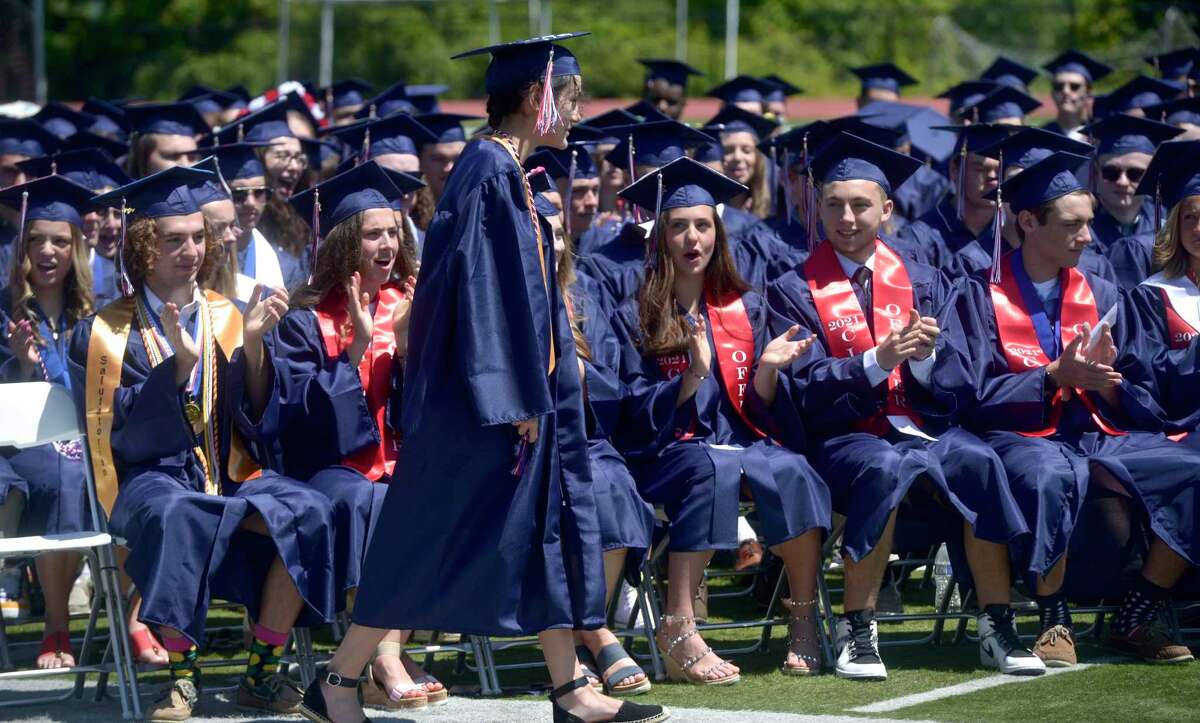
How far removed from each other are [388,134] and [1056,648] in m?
4.28

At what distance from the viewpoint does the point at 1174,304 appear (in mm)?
6387

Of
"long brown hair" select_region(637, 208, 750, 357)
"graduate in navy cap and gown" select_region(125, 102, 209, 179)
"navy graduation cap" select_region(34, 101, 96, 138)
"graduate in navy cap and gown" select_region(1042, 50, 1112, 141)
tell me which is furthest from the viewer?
"graduate in navy cap and gown" select_region(1042, 50, 1112, 141)

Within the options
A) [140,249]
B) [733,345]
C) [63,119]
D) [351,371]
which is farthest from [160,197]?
[63,119]

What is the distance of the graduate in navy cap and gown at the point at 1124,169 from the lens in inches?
323

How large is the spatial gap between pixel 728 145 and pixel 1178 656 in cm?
438

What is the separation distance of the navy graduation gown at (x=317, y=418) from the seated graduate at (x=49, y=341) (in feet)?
3.09

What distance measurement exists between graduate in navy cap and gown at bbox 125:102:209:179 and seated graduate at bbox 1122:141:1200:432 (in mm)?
4879

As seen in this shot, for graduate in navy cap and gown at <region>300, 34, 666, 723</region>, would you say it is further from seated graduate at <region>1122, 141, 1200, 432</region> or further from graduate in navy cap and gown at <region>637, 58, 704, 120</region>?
graduate in navy cap and gown at <region>637, 58, 704, 120</region>

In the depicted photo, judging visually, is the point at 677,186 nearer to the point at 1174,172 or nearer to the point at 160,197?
the point at 160,197

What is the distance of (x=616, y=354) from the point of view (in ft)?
A: 20.1

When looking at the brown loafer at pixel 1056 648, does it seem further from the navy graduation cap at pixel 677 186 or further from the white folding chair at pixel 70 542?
the white folding chair at pixel 70 542

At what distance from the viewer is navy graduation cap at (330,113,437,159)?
8297 mm

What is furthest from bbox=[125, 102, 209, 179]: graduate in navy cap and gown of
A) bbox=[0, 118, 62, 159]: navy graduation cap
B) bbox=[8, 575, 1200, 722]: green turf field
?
bbox=[8, 575, 1200, 722]: green turf field

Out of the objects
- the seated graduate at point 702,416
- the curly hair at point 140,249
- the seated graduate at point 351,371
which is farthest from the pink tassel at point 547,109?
Result: the curly hair at point 140,249
